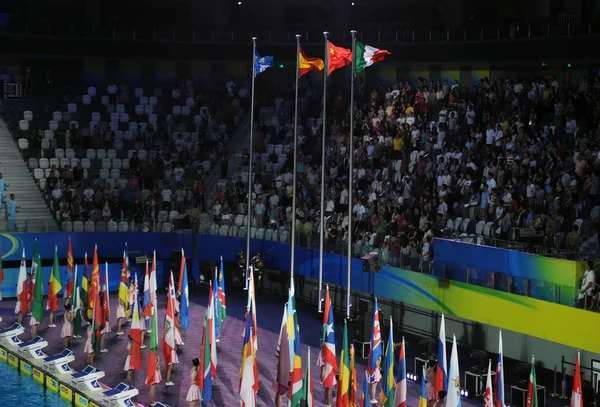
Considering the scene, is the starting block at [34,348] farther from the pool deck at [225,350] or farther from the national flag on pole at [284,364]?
the national flag on pole at [284,364]

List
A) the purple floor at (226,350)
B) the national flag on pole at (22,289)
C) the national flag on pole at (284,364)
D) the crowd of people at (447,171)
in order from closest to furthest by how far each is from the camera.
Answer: the national flag on pole at (284,364) < the purple floor at (226,350) < the crowd of people at (447,171) < the national flag on pole at (22,289)

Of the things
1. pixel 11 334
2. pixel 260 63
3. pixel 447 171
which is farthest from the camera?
pixel 447 171

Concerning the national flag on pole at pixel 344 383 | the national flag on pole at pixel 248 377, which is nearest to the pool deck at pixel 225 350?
the national flag on pole at pixel 248 377

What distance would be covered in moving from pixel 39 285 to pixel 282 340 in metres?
13.0

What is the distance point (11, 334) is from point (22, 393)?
5290 millimetres

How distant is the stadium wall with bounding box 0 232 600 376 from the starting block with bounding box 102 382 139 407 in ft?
34.2

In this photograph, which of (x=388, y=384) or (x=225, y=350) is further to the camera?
(x=225, y=350)

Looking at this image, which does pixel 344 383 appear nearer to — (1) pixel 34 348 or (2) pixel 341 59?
(1) pixel 34 348

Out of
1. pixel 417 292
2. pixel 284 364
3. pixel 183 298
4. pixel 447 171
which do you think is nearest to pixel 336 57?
pixel 447 171

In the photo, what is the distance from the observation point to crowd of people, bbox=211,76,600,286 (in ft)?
123

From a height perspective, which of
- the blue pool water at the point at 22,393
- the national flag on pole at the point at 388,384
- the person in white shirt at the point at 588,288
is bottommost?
the blue pool water at the point at 22,393

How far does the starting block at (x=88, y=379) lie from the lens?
3266 centimetres

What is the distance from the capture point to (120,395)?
31172mm

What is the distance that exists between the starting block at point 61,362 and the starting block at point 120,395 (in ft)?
10.8
